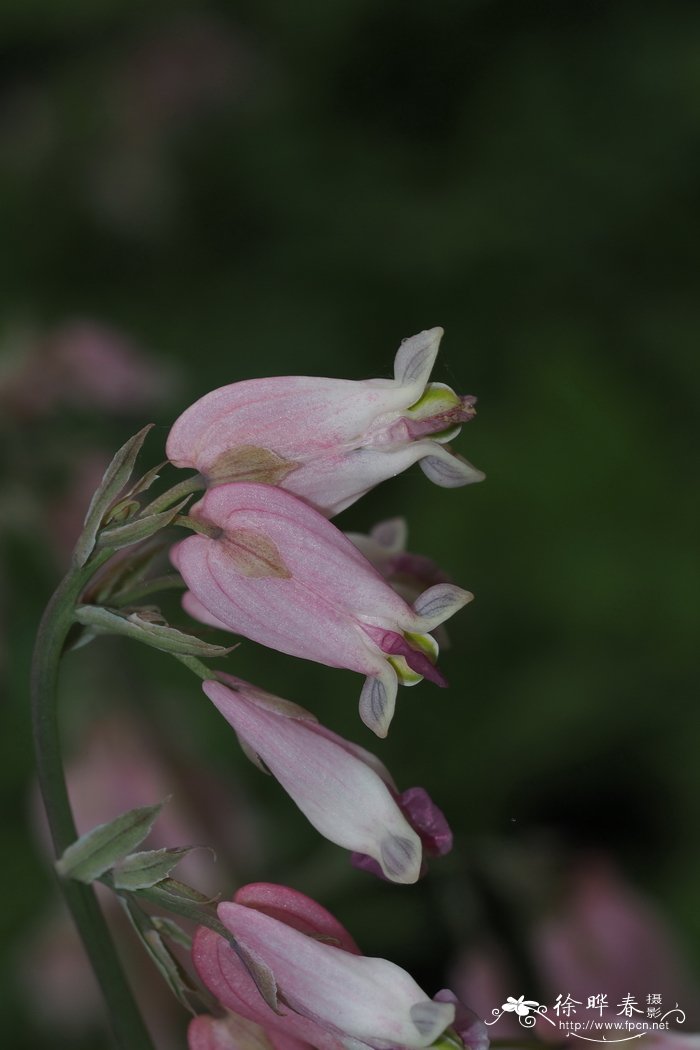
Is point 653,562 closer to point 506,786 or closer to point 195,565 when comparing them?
point 506,786

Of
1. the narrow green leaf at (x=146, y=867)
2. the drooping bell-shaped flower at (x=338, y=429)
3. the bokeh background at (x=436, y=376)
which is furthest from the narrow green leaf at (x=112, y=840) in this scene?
the bokeh background at (x=436, y=376)

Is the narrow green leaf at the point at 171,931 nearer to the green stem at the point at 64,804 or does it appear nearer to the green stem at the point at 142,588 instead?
the green stem at the point at 64,804

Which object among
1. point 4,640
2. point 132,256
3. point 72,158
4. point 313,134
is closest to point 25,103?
point 72,158

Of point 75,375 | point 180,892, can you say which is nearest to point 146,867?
point 180,892

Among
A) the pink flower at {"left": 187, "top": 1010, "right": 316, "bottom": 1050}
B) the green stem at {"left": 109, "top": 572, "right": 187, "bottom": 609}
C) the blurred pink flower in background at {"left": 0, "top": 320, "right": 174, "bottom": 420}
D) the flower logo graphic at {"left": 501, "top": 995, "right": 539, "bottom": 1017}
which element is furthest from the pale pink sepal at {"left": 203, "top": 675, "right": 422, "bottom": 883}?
the blurred pink flower in background at {"left": 0, "top": 320, "right": 174, "bottom": 420}

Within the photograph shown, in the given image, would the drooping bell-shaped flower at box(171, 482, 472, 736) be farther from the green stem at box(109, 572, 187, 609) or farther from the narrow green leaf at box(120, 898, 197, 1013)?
the narrow green leaf at box(120, 898, 197, 1013)

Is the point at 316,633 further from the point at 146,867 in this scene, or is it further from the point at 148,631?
the point at 146,867
